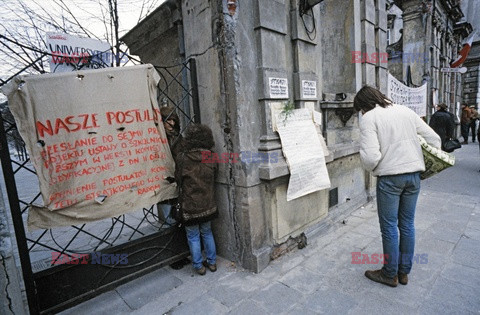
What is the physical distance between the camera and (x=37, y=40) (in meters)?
7.98

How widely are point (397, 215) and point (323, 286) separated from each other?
103cm

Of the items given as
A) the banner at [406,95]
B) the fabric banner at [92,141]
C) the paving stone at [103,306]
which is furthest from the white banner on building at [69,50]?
the banner at [406,95]

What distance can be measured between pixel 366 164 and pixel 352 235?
1796 millimetres

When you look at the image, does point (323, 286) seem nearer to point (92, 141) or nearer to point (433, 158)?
point (433, 158)

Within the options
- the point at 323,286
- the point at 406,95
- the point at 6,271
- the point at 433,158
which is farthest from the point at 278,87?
the point at 406,95

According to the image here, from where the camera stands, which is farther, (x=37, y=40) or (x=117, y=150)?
(x=37, y=40)

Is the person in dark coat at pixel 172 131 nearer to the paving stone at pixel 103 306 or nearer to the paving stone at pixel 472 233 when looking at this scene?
the paving stone at pixel 103 306

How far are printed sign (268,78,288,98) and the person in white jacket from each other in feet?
3.02

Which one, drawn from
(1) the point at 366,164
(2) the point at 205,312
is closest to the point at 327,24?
(1) the point at 366,164

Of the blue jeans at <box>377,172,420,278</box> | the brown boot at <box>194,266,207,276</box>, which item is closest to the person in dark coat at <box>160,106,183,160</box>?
the brown boot at <box>194,266,207,276</box>

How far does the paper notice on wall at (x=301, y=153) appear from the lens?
3.30 metres

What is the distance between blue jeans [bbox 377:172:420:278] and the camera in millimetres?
2455

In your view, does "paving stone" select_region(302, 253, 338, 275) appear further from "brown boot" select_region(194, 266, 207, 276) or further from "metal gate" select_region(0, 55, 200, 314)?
"metal gate" select_region(0, 55, 200, 314)

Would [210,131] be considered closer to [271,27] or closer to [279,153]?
[279,153]
